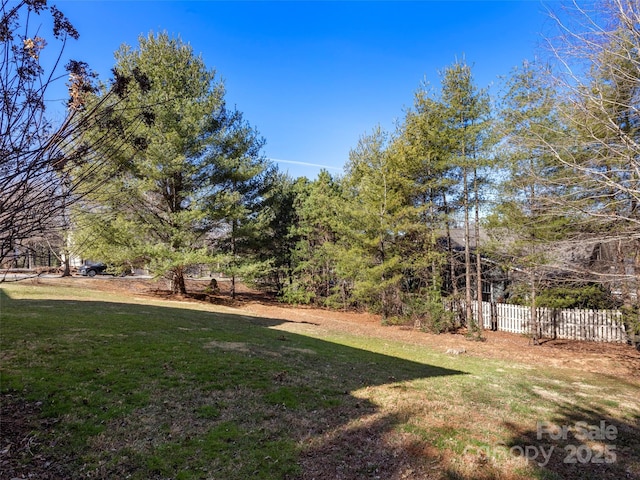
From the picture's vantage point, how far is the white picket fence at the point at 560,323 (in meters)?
12.8

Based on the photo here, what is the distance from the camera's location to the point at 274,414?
4395 millimetres

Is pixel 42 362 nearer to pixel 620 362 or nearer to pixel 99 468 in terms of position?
pixel 99 468

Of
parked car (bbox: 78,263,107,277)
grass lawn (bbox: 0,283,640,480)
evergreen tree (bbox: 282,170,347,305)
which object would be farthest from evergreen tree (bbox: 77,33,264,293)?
parked car (bbox: 78,263,107,277)

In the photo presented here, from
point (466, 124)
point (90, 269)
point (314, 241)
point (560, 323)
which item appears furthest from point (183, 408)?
point (90, 269)

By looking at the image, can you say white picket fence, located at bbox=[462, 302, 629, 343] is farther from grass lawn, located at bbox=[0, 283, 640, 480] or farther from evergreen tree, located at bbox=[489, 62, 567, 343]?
grass lawn, located at bbox=[0, 283, 640, 480]

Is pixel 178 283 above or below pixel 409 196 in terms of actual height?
below

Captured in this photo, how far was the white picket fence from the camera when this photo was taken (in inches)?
504

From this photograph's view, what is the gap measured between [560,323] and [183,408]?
14495mm

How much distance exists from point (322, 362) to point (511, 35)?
9.49 m

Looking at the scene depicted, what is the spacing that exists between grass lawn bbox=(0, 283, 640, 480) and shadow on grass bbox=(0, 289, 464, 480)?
0.06ft

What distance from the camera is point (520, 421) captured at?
468cm

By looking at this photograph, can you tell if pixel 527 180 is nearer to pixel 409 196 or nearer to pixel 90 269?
pixel 409 196

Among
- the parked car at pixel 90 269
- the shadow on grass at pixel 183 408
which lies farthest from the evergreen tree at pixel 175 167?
the parked car at pixel 90 269

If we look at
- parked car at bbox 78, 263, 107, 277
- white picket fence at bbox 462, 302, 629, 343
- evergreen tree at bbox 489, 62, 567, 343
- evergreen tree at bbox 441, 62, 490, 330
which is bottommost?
white picket fence at bbox 462, 302, 629, 343
